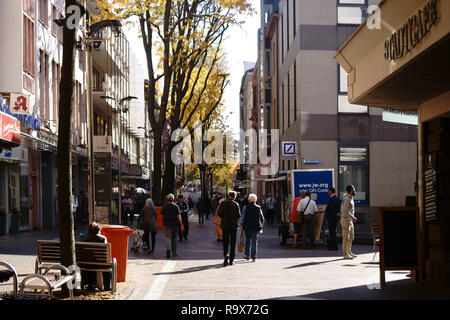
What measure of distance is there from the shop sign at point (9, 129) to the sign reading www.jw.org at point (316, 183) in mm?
9058

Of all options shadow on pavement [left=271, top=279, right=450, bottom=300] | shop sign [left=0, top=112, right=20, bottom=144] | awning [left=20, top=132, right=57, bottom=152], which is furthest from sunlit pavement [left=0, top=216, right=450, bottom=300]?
awning [left=20, top=132, right=57, bottom=152]

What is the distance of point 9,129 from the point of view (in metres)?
19.4

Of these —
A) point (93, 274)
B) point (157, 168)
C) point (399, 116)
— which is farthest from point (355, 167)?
point (93, 274)

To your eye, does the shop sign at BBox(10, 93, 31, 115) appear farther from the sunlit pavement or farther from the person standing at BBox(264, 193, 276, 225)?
the person standing at BBox(264, 193, 276, 225)

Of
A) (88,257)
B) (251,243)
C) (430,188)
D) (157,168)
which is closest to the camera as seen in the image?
(88,257)

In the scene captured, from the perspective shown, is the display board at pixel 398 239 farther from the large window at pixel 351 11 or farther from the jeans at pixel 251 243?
the large window at pixel 351 11

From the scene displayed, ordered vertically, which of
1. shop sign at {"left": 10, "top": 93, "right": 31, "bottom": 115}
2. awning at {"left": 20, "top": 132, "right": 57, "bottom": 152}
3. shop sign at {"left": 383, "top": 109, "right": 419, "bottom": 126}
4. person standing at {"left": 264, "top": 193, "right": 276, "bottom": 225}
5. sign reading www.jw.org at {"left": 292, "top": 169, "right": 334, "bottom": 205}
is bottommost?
person standing at {"left": 264, "top": 193, "right": 276, "bottom": 225}

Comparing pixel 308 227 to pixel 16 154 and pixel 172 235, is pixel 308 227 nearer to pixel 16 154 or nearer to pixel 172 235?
pixel 172 235

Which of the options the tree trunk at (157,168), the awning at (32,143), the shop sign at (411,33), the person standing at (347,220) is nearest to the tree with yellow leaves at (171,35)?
the tree trunk at (157,168)

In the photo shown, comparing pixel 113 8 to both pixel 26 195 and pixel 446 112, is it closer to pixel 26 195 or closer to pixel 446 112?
pixel 26 195

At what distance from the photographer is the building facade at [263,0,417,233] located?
32.8 metres

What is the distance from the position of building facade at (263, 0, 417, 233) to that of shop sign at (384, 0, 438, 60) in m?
21.2

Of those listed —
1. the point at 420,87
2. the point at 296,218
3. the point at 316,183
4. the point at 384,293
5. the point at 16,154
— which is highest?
the point at 420,87

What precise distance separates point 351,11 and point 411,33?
2356 centimetres
